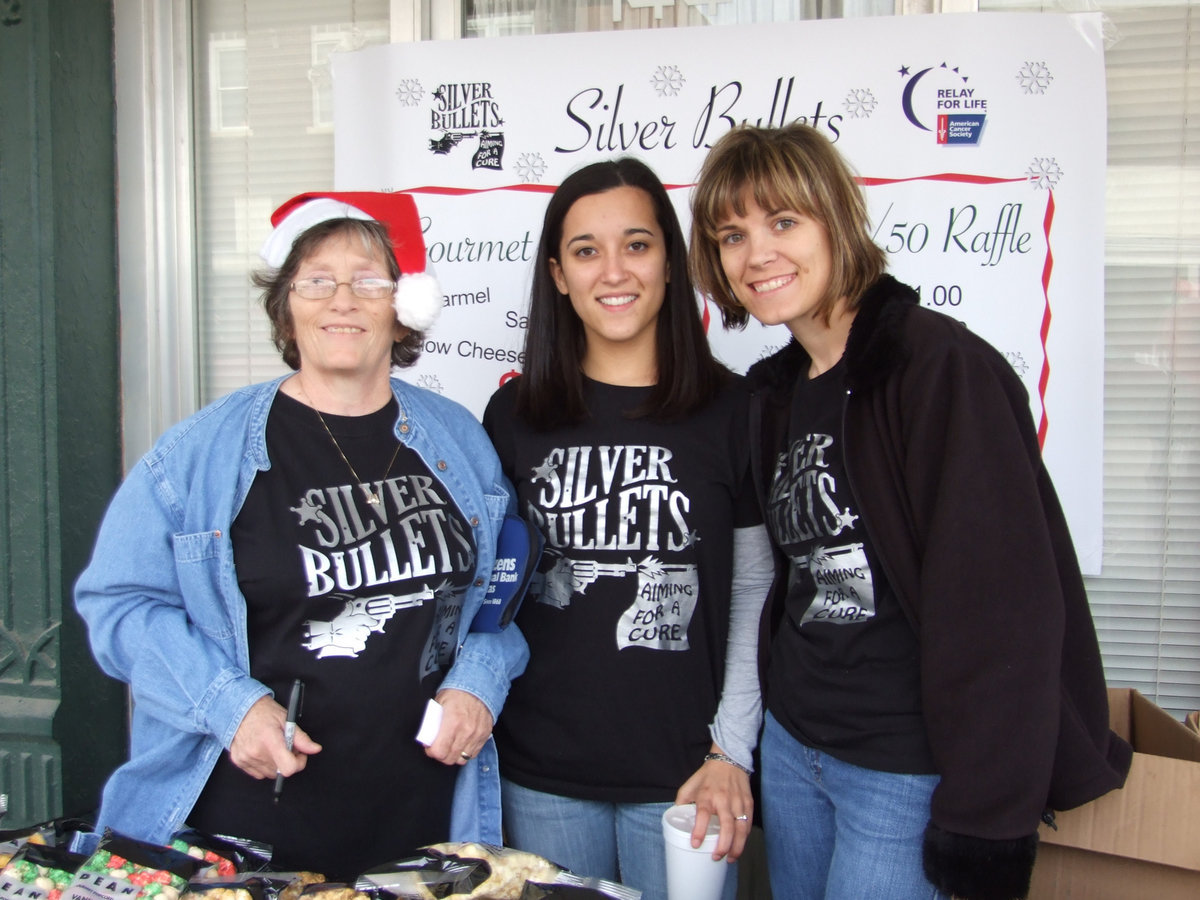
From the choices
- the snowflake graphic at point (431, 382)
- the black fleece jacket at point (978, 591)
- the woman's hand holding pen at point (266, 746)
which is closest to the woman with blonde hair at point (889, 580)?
the black fleece jacket at point (978, 591)

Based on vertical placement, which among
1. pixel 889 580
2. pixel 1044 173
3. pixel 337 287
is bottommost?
pixel 889 580

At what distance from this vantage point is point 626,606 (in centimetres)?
171

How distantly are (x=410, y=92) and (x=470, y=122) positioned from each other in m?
0.22

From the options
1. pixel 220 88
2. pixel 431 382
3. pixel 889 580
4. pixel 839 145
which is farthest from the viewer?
pixel 220 88

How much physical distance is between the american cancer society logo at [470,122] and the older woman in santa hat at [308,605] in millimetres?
1236

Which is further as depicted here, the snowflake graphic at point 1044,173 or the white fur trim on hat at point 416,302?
the snowflake graphic at point 1044,173

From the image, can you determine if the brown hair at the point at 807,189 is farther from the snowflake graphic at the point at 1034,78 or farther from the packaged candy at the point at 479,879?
the snowflake graphic at the point at 1034,78

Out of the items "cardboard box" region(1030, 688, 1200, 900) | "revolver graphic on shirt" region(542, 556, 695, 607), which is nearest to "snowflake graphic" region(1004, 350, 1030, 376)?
"cardboard box" region(1030, 688, 1200, 900)

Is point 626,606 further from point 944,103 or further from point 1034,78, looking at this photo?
point 1034,78

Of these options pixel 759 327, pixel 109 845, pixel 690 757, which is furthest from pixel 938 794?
pixel 759 327

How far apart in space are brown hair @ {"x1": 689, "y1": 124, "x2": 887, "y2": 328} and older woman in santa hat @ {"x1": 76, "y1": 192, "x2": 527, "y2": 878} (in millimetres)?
618

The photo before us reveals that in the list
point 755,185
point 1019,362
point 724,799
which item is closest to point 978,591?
point 724,799

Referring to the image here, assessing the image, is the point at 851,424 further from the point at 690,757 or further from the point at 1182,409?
the point at 1182,409

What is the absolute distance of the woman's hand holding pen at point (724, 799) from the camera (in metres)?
1.56
